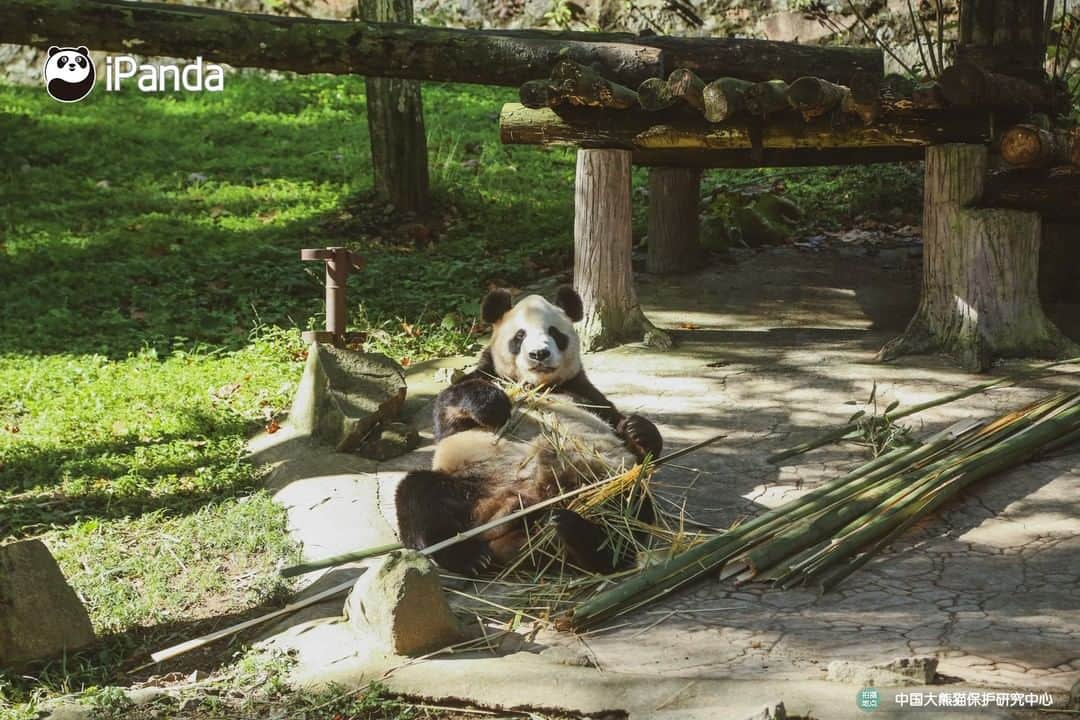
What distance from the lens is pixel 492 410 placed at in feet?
15.7

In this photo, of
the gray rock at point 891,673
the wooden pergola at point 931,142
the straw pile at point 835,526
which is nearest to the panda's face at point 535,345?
the straw pile at point 835,526

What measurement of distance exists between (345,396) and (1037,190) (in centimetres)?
436

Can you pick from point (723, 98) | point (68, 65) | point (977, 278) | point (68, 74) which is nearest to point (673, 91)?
point (723, 98)

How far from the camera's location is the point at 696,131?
300 inches

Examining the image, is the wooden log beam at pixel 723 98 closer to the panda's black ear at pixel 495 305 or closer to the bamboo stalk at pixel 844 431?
the bamboo stalk at pixel 844 431

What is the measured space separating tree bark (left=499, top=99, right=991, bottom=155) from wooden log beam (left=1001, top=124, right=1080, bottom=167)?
1.16 ft

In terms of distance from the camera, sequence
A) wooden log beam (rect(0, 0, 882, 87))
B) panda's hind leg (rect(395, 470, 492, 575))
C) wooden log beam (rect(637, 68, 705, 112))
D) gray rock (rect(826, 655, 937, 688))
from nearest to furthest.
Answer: gray rock (rect(826, 655, 937, 688))
panda's hind leg (rect(395, 470, 492, 575))
wooden log beam (rect(637, 68, 705, 112))
wooden log beam (rect(0, 0, 882, 87))

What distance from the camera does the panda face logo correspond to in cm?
1224

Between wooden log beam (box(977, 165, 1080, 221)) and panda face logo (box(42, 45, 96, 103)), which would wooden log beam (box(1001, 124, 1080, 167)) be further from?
panda face logo (box(42, 45, 96, 103))

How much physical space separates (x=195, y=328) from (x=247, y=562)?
409cm

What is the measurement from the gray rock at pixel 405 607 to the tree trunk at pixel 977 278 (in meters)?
4.28

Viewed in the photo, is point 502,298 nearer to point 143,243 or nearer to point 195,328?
point 195,328

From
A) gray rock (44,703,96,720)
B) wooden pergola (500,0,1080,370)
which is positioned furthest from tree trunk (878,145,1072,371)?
gray rock (44,703,96,720)

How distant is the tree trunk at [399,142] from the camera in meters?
10.8
